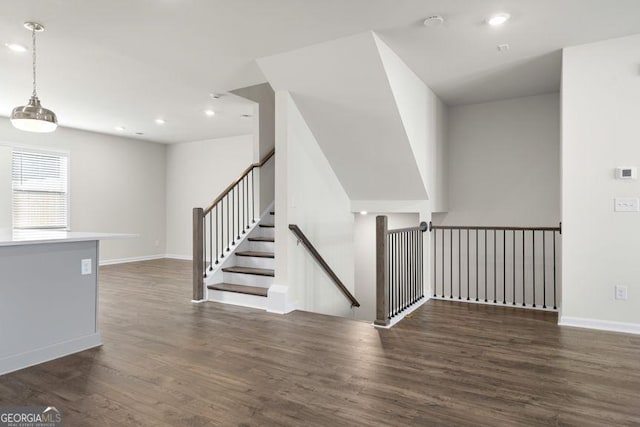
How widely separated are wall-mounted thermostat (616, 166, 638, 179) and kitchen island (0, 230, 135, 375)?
4.49 meters

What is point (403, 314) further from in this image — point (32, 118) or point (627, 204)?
point (32, 118)

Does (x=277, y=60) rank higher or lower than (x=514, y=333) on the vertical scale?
higher

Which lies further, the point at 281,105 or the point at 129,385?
the point at 281,105

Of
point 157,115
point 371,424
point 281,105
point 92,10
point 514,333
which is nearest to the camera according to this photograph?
point 371,424

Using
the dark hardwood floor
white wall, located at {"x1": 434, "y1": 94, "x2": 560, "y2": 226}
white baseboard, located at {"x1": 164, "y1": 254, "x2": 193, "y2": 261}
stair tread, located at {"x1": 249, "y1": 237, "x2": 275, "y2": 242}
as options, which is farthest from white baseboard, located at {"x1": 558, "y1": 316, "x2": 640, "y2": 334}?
white baseboard, located at {"x1": 164, "y1": 254, "x2": 193, "y2": 261}

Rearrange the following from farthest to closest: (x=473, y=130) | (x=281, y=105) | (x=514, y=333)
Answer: (x=473, y=130)
(x=281, y=105)
(x=514, y=333)

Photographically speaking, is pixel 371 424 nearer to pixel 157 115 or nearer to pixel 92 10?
pixel 92 10

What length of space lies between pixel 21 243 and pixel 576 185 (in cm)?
472

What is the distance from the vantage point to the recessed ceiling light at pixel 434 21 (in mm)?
3191

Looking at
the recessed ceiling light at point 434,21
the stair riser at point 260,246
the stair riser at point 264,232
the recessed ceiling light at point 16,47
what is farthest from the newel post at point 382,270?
the recessed ceiling light at point 16,47

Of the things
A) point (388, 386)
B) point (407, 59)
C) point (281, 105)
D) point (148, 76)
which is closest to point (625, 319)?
point (388, 386)

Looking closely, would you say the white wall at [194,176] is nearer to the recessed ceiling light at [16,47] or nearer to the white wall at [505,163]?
the white wall at [505,163]

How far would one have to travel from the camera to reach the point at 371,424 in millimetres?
2100

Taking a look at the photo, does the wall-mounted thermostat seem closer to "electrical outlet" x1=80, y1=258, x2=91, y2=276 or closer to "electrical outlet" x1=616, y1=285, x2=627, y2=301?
"electrical outlet" x1=616, y1=285, x2=627, y2=301
